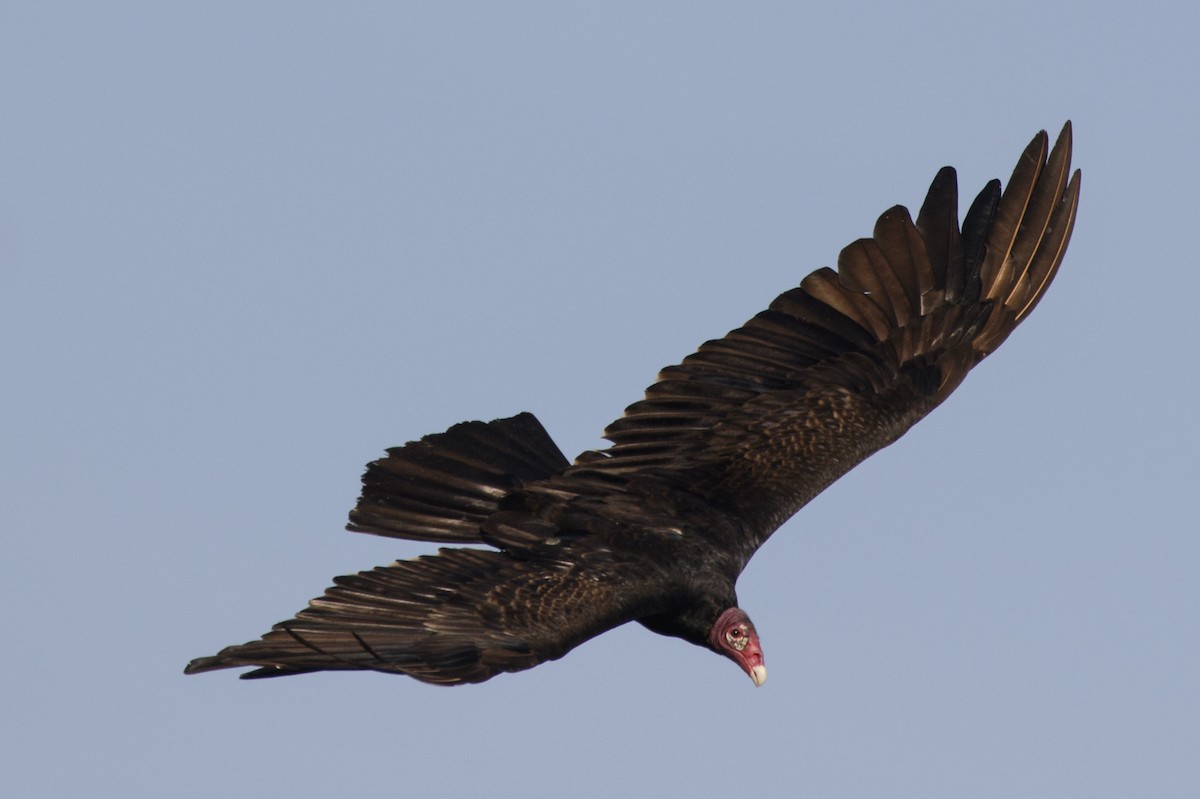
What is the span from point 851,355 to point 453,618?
314 centimetres

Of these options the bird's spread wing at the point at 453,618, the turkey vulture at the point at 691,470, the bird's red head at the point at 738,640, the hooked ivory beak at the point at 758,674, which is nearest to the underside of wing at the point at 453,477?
the turkey vulture at the point at 691,470

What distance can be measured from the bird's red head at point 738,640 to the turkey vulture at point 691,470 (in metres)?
0.01

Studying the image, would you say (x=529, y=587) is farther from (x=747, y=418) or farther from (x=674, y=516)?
(x=747, y=418)

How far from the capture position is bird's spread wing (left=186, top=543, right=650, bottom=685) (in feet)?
28.6

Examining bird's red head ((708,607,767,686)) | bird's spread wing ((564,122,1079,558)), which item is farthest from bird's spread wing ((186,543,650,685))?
bird's spread wing ((564,122,1079,558))

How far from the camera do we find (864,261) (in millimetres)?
11383

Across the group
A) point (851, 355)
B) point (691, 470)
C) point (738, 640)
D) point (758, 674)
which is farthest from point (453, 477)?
point (851, 355)

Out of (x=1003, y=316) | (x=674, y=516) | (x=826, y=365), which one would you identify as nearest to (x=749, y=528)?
(x=674, y=516)

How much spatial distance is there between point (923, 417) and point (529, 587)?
2847 mm

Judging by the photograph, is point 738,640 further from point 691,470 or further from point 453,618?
point 453,618

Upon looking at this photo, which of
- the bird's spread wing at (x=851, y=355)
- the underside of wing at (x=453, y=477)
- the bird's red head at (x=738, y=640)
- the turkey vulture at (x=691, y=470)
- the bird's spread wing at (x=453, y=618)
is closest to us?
the bird's spread wing at (x=453, y=618)

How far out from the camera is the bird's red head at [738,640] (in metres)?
10.1

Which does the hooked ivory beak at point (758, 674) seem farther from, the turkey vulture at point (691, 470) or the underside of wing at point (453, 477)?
the underside of wing at point (453, 477)

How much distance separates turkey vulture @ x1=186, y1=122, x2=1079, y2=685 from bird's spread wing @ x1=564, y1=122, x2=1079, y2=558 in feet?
0.04
